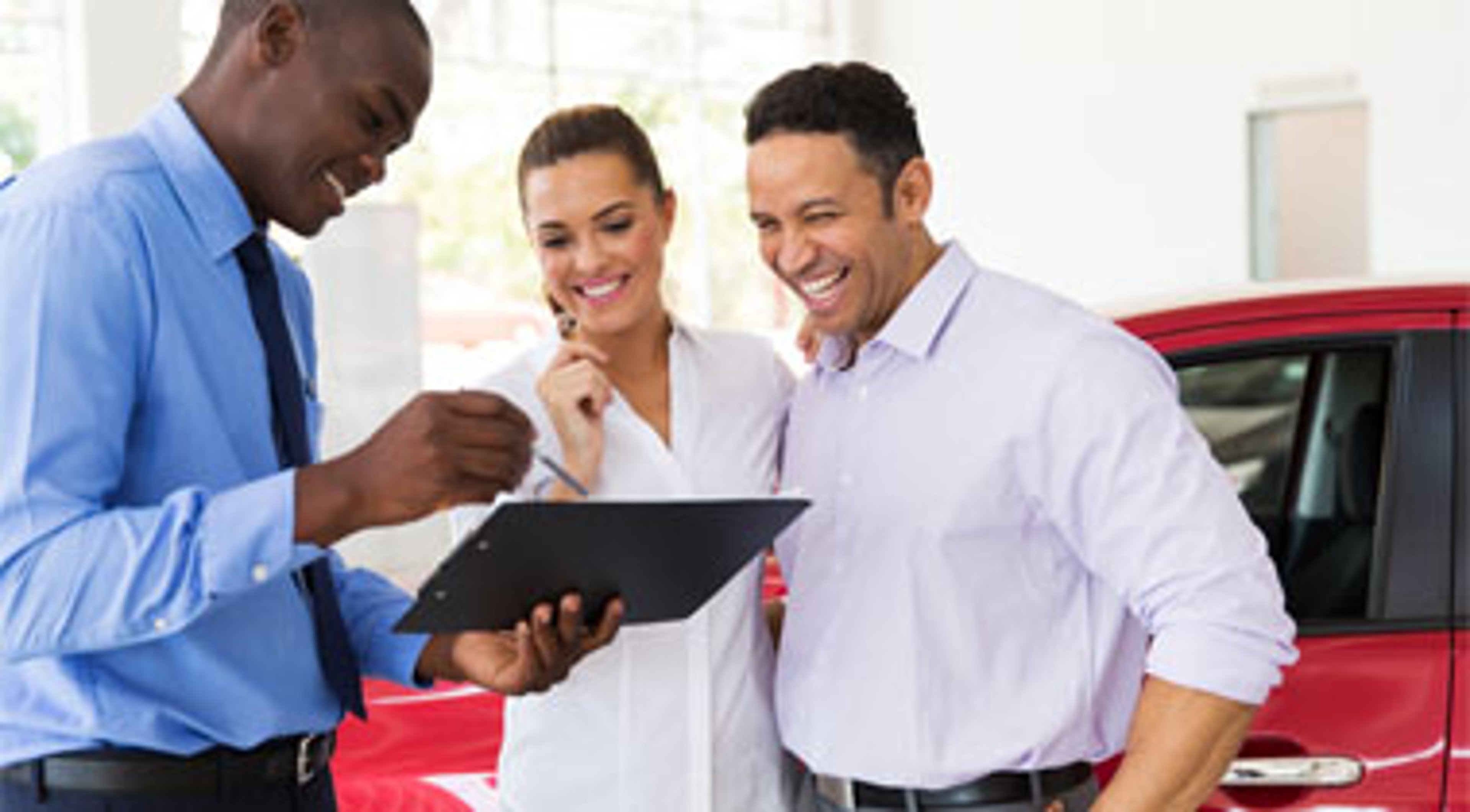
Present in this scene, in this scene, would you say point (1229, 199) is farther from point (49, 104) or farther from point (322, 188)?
point (322, 188)

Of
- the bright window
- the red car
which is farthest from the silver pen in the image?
the bright window

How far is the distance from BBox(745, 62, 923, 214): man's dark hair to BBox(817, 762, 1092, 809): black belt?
0.71 meters

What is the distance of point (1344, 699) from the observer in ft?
8.39

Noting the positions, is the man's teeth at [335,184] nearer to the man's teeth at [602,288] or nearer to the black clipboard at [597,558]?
the black clipboard at [597,558]

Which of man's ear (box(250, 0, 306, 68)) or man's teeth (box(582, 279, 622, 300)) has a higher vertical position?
man's ear (box(250, 0, 306, 68))

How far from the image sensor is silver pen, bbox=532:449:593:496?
1946 millimetres

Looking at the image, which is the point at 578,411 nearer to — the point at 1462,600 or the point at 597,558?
the point at 597,558

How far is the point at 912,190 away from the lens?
2193 millimetres

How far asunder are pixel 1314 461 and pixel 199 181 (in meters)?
2.06

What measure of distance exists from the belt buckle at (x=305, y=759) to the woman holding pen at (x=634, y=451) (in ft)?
1.38

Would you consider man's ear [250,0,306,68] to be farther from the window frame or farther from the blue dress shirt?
the window frame

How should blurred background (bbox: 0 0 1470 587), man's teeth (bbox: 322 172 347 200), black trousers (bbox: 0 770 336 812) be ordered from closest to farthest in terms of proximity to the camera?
black trousers (bbox: 0 770 336 812) → man's teeth (bbox: 322 172 347 200) → blurred background (bbox: 0 0 1470 587)

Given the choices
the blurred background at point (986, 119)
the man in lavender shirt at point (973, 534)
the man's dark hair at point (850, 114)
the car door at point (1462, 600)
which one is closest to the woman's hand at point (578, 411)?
the man in lavender shirt at point (973, 534)

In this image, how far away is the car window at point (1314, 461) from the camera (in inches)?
Answer: 108
